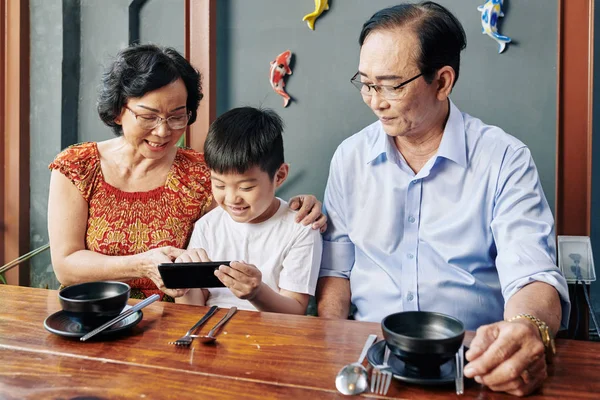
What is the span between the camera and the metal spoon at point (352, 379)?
1.00 meters

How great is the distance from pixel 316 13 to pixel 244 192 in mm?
1504

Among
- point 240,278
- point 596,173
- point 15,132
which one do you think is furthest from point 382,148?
point 15,132

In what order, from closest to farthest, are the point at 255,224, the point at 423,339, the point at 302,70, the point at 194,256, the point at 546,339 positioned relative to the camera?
the point at 423,339 < the point at 546,339 < the point at 194,256 < the point at 255,224 < the point at 302,70

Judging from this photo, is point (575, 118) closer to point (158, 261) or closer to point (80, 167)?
point (158, 261)

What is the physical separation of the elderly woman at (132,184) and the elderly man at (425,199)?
0.21 m

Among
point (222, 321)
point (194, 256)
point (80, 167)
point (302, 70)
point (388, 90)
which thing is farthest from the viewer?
point (302, 70)

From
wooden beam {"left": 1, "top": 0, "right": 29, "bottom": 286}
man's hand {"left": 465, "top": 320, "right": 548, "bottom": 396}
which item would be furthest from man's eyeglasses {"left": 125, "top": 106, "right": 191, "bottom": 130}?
wooden beam {"left": 1, "top": 0, "right": 29, "bottom": 286}

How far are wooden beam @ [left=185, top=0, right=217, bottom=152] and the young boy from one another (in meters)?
1.18

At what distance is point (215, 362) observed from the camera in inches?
45.0

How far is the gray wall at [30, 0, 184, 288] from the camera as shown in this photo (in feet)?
11.1

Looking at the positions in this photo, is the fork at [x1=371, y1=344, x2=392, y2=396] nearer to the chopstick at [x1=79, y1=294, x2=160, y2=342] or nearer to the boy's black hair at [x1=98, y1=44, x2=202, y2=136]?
the chopstick at [x1=79, y1=294, x2=160, y2=342]

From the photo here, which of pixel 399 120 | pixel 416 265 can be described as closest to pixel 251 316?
pixel 416 265

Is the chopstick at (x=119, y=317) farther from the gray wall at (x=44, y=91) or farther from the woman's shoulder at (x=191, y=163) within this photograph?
the gray wall at (x=44, y=91)

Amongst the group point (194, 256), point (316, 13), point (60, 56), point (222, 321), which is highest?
point (316, 13)
